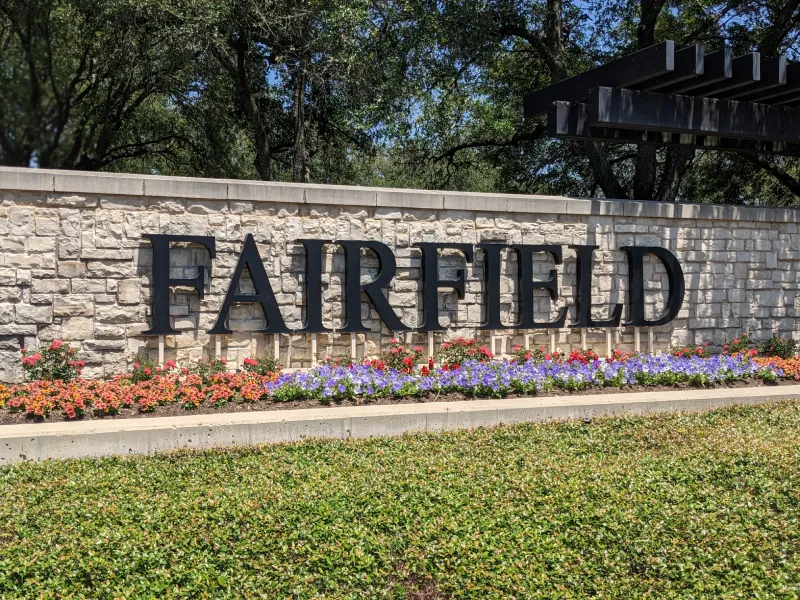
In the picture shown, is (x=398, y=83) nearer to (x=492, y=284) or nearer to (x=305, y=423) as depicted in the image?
(x=492, y=284)

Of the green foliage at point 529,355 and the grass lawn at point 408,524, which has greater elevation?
the green foliage at point 529,355

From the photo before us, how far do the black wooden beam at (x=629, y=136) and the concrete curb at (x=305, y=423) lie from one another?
4155 mm

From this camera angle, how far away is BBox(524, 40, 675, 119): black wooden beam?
9.03 metres

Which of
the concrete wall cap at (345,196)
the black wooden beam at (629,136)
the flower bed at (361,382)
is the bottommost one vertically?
the flower bed at (361,382)

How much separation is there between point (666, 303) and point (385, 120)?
6537 millimetres

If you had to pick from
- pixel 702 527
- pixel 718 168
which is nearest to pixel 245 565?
pixel 702 527

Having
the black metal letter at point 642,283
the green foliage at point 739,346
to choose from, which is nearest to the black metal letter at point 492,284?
the black metal letter at point 642,283

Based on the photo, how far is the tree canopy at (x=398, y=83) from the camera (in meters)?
13.4

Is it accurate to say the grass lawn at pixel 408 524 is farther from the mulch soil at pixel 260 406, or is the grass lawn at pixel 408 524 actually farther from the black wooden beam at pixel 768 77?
the black wooden beam at pixel 768 77

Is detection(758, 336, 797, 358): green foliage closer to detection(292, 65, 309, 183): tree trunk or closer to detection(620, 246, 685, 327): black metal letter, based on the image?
detection(620, 246, 685, 327): black metal letter

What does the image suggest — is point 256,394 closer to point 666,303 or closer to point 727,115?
point 666,303

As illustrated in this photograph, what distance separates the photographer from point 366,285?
9633 mm

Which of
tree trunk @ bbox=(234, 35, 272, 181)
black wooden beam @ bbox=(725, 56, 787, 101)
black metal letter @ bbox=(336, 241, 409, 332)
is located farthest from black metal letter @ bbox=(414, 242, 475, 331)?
tree trunk @ bbox=(234, 35, 272, 181)

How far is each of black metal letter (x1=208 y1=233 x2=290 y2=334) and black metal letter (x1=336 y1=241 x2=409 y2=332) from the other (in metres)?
0.87
